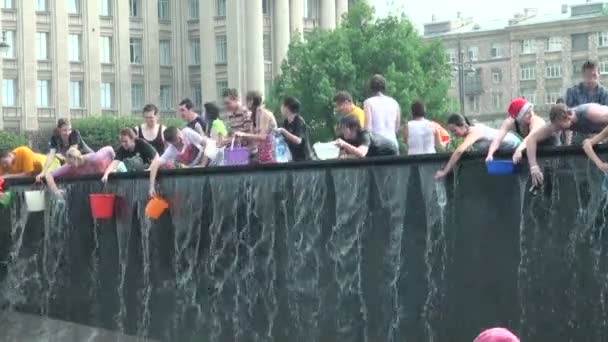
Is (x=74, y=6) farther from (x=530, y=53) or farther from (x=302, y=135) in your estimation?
(x=302, y=135)

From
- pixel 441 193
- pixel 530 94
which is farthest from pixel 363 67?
pixel 441 193

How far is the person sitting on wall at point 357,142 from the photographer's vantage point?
49.8 ft

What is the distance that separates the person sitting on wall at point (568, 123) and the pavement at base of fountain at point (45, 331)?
307 inches

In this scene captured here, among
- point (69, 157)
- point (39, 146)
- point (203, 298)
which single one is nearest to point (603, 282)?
point (203, 298)

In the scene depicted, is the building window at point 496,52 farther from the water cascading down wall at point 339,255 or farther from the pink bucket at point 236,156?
the pink bucket at point 236,156

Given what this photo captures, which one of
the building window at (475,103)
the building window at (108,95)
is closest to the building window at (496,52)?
the building window at (475,103)

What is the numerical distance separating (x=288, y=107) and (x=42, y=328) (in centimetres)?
671

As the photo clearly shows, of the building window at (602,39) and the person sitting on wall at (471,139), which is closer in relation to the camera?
the person sitting on wall at (471,139)

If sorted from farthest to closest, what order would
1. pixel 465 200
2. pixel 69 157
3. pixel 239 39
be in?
pixel 239 39
pixel 69 157
pixel 465 200

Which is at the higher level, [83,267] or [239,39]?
[239,39]

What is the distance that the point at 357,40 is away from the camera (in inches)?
3312

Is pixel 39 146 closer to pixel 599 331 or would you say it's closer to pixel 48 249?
pixel 48 249

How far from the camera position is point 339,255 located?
599 inches

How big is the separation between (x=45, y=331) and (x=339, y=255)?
23.9 ft
